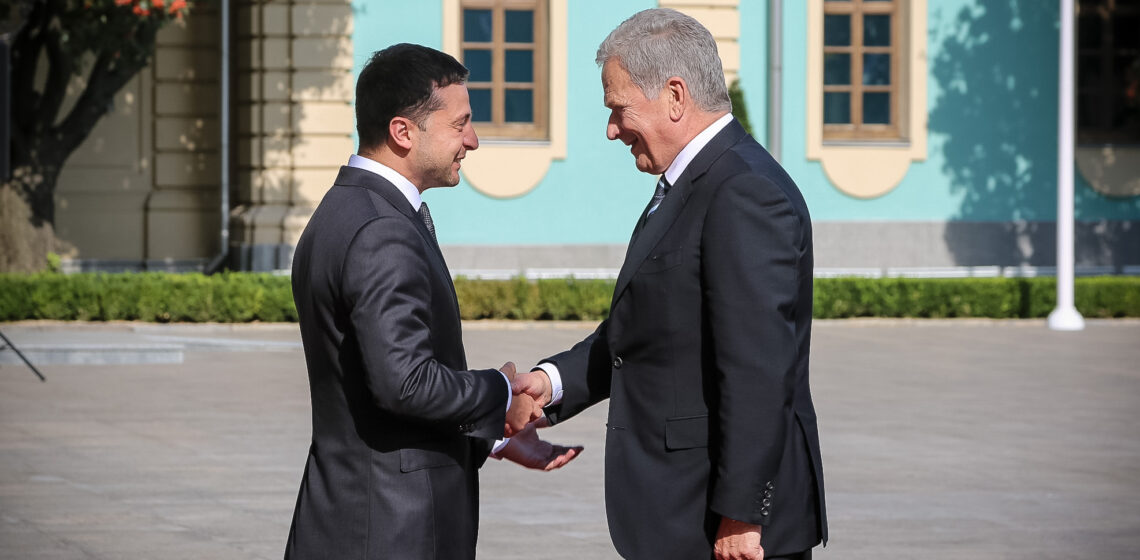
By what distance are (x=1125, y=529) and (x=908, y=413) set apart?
3.99 m

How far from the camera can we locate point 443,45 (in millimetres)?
21047

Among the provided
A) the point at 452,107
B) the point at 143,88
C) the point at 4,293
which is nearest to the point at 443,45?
the point at 143,88

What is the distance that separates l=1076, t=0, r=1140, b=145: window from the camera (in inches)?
893

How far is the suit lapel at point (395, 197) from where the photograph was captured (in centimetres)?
370

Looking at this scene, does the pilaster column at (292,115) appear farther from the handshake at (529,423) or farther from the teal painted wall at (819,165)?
the handshake at (529,423)

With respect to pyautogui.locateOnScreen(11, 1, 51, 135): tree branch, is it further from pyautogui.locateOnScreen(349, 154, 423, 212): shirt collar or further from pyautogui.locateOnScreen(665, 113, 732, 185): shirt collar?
pyautogui.locateOnScreen(665, 113, 732, 185): shirt collar

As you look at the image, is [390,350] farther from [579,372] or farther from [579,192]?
[579,192]

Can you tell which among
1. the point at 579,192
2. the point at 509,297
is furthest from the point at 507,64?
the point at 509,297

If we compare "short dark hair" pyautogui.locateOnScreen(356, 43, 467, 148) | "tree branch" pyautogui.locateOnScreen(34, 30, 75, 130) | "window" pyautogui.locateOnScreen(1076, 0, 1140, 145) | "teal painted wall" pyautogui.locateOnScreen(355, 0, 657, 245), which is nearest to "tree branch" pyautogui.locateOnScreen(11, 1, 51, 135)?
"tree branch" pyautogui.locateOnScreen(34, 30, 75, 130)

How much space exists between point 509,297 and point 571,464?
9493 millimetres

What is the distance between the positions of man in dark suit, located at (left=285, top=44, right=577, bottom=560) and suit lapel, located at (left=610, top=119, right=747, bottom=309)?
40cm

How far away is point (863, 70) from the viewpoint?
874 inches

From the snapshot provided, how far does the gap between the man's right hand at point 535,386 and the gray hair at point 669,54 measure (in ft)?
2.74

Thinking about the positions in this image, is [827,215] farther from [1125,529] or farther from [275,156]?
[1125,529]
